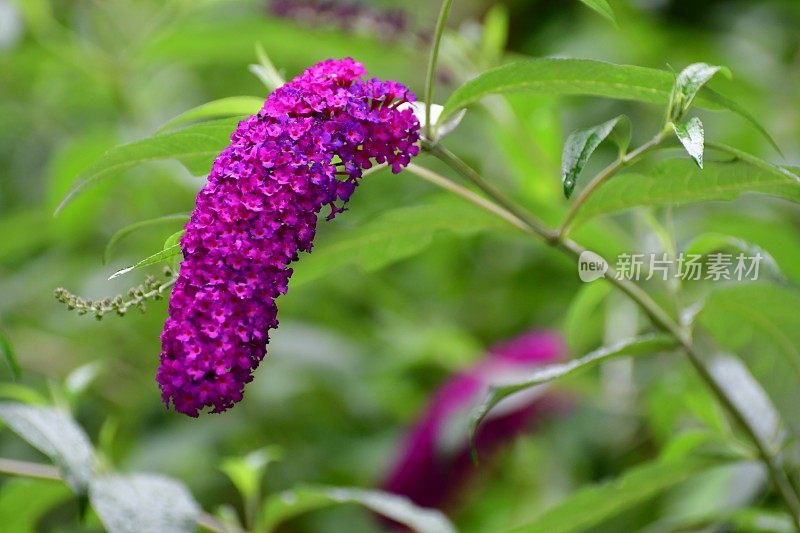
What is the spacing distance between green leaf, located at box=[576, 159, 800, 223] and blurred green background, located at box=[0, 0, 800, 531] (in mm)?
667

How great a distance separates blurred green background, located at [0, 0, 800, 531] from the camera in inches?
81.1

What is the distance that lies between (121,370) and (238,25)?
0.81m

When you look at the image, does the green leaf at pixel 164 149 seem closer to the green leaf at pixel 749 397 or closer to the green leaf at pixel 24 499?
the green leaf at pixel 24 499

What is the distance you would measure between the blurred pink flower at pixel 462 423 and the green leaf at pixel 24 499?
2.27 ft

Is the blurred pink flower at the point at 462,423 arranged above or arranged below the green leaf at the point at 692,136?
above

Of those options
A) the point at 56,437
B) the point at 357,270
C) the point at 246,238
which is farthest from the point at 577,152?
the point at 357,270

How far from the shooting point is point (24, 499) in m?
1.35

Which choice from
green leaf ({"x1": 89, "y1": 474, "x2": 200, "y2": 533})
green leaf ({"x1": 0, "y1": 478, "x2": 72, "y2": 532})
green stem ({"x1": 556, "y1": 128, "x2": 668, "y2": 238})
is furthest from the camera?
green leaf ({"x1": 0, "y1": 478, "x2": 72, "y2": 532})

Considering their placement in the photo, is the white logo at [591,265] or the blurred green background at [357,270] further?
the blurred green background at [357,270]

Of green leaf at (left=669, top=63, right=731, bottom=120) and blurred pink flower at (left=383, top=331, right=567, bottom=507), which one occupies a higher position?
blurred pink flower at (left=383, top=331, right=567, bottom=507)

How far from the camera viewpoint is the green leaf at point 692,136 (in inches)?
34.4

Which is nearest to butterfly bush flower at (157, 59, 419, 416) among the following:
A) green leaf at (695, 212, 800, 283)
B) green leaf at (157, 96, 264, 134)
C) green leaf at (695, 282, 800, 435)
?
green leaf at (157, 96, 264, 134)

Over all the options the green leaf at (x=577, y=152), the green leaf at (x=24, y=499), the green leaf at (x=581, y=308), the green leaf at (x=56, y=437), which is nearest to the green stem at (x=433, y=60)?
the green leaf at (x=577, y=152)

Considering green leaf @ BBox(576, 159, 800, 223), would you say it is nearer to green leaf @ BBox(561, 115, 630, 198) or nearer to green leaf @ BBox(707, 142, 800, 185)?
green leaf @ BBox(707, 142, 800, 185)
